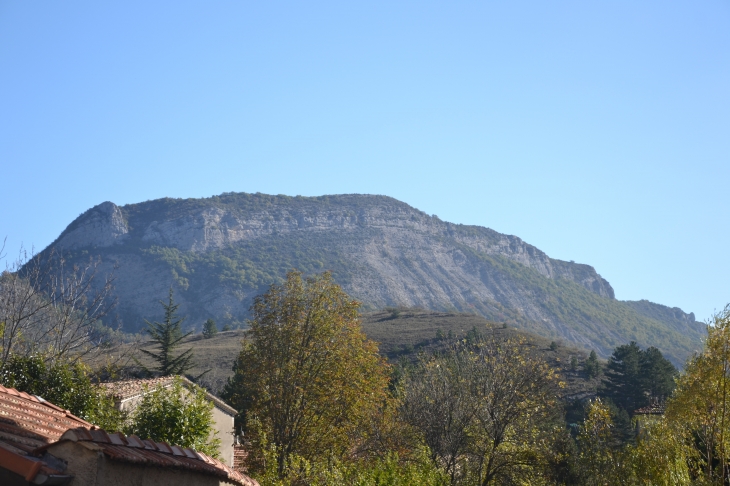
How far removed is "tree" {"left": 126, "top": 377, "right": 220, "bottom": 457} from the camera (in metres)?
12.1

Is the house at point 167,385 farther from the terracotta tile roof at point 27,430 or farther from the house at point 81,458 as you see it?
the house at point 81,458

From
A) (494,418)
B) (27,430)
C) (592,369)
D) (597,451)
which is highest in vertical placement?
(592,369)

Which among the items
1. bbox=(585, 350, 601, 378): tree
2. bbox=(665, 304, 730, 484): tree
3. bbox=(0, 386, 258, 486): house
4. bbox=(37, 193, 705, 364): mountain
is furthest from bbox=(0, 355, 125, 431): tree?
bbox=(37, 193, 705, 364): mountain

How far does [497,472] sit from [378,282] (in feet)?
482

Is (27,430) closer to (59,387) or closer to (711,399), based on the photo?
(59,387)

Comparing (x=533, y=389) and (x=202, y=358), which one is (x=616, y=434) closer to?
(x=533, y=389)

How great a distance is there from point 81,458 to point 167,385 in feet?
55.0

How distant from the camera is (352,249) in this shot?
188625mm

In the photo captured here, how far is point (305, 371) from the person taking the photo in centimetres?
2023

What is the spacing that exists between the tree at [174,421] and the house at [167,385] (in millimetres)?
6886

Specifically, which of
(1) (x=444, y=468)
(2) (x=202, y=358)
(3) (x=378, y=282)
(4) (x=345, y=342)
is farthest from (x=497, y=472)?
(3) (x=378, y=282)

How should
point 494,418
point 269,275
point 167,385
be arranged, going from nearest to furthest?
point 167,385 → point 494,418 → point 269,275

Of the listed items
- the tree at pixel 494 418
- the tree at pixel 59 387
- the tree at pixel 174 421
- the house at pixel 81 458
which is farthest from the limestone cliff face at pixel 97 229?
the house at pixel 81 458

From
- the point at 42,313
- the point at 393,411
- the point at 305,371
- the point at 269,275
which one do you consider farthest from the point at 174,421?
the point at 269,275
